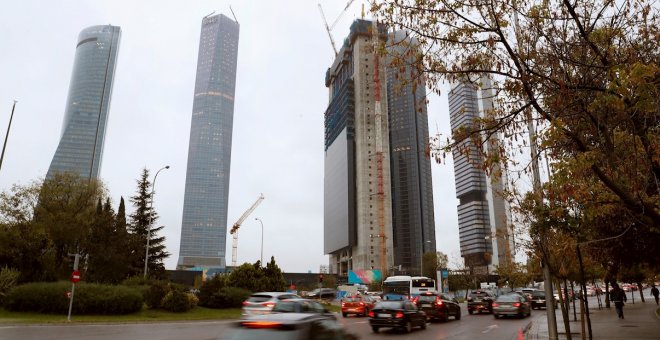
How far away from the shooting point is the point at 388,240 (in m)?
156

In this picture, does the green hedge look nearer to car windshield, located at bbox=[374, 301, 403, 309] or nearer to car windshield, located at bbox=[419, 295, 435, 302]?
car windshield, located at bbox=[374, 301, 403, 309]

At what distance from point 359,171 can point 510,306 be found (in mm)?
135160

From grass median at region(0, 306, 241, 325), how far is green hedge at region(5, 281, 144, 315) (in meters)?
0.46

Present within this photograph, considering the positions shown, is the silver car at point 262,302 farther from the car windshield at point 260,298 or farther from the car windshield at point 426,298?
the car windshield at point 426,298

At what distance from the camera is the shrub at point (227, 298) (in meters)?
32.3

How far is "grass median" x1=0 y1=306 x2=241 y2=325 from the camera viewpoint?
20922 mm

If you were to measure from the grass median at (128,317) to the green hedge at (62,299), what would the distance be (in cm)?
46

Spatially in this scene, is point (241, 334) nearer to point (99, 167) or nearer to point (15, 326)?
point (15, 326)

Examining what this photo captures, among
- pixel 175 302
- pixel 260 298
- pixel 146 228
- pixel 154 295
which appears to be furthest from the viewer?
pixel 146 228

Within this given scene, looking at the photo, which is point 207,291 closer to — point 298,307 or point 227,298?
point 227,298

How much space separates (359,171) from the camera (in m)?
164

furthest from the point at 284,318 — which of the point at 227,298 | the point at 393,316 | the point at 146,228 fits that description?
the point at 146,228

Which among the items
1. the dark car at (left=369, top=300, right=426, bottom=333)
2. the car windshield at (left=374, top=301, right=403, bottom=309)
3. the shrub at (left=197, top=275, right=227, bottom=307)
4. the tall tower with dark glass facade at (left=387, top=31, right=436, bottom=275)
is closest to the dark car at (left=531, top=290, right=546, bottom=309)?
the dark car at (left=369, top=300, right=426, bottom=333)

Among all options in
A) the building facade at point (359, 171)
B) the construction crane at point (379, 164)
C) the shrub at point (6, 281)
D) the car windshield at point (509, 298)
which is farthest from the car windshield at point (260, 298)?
the building facade at point (359, 171)
